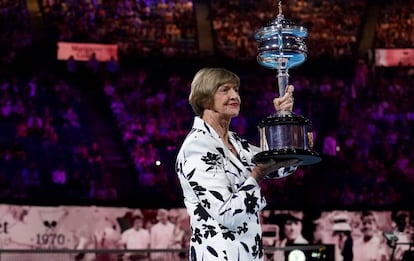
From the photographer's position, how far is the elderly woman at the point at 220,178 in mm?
2551

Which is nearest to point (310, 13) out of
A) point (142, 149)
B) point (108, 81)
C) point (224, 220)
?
point (108, 81)

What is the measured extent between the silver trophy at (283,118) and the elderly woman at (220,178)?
0.04m

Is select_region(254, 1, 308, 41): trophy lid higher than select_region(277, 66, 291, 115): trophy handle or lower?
higher

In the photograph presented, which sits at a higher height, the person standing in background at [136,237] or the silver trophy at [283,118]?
the silver trophy at [283,118]

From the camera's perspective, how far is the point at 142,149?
1188 centimetres

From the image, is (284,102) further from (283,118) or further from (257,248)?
(257,248)

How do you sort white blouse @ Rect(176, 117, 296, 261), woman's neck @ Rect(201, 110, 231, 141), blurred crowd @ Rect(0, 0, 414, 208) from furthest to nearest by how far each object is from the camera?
blurred crowd @ Rect(0, 0, 414, 208)
woman's neck @ Rect(201, 110, 231, 141)
white blouse @ Rect(176, 117, 296, 261)

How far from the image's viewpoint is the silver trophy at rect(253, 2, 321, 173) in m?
2.63

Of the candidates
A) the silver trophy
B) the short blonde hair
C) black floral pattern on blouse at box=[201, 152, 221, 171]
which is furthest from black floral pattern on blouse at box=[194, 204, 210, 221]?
the short blonde hair

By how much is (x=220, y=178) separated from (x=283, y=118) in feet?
1.17

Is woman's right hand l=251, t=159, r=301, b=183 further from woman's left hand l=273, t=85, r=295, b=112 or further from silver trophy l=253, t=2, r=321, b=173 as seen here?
woman's left hand l=273, t=85, r=295, b=112

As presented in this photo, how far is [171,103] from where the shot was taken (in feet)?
42.2

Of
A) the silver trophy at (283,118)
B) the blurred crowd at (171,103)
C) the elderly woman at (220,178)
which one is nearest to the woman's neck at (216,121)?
the elderly woman at (220,178)

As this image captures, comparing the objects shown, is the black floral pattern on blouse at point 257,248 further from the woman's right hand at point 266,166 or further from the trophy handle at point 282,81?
the trophy handle at point 282,81
